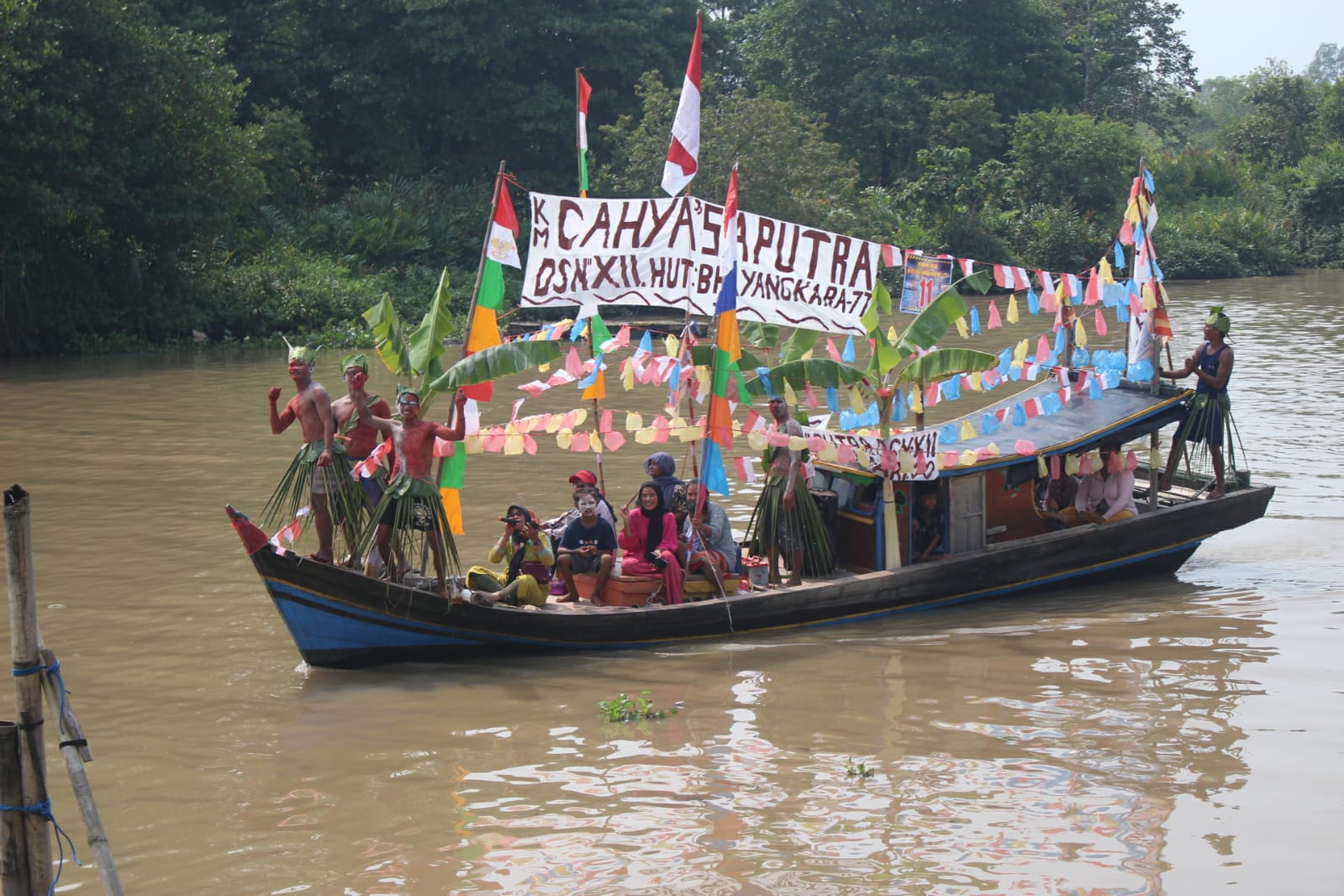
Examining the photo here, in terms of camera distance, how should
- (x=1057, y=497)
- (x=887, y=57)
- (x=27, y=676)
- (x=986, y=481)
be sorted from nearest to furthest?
(x=27, y=676), (x=986, y=481), (x=1057, y=497), (x=887, y=57)

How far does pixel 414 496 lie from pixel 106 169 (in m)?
18.7

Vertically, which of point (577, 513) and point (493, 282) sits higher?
point (493, 282)

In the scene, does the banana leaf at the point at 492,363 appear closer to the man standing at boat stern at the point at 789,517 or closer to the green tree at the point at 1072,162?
the man standing at boat stern at the point at 789,517

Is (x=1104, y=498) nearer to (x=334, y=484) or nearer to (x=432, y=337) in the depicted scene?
(x=432, y=337)

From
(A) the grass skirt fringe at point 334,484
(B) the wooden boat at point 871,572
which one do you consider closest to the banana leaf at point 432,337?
(A) the grass skirt fringe at point 334,484

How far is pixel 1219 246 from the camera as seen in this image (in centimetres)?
4375

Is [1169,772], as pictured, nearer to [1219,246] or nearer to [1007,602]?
[1007,602]

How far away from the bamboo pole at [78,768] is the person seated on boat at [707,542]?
17.0 feet

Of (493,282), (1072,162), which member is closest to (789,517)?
(493,282)

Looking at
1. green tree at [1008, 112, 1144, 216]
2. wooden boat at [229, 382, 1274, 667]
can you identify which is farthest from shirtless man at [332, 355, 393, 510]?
green tree at [1008, 112, 1144, 216]

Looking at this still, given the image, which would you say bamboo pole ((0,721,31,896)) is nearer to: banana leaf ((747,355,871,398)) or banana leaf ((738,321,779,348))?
banana leaf ((747,355,871,398))

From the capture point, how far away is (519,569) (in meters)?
9.75

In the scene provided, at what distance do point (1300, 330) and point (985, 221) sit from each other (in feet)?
45.0

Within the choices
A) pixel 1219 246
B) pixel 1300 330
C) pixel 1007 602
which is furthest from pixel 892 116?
pixel 1007 602
